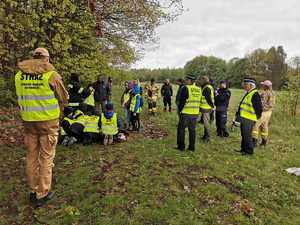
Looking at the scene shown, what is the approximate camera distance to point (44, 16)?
8.40 meters

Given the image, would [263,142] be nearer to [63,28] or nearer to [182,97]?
[182,97]

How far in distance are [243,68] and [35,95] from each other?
8157 centimetres

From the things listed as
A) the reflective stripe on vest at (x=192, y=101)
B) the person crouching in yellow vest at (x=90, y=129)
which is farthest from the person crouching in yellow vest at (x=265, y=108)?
the person crouching in yellow vest at (x=90, y=129)

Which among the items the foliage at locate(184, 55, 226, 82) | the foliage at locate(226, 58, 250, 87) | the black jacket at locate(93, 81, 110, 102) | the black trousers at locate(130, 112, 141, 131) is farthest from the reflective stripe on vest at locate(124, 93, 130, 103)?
the foliage at locate(184, 55, 226, 82)

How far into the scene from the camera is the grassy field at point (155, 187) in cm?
486

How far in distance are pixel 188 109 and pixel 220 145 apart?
2.44 meters

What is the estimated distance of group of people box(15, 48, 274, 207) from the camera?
4.83 metres

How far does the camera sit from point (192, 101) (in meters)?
7.89

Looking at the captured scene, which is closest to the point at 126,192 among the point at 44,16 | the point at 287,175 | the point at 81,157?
the point at 81,157

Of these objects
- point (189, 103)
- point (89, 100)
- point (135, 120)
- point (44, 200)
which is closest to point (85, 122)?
point (89, 100)

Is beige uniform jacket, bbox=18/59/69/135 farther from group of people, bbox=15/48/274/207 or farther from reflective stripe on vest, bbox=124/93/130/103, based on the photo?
reflective stripe on vest, bbox=124/93/130/103

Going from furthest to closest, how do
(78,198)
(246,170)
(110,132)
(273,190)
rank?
(110,132)
(246,170)
(273,190)
(78,198)

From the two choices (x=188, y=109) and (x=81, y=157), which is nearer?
(x=81, y=157)

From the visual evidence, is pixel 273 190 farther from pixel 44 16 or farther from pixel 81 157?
pixel 44 16
